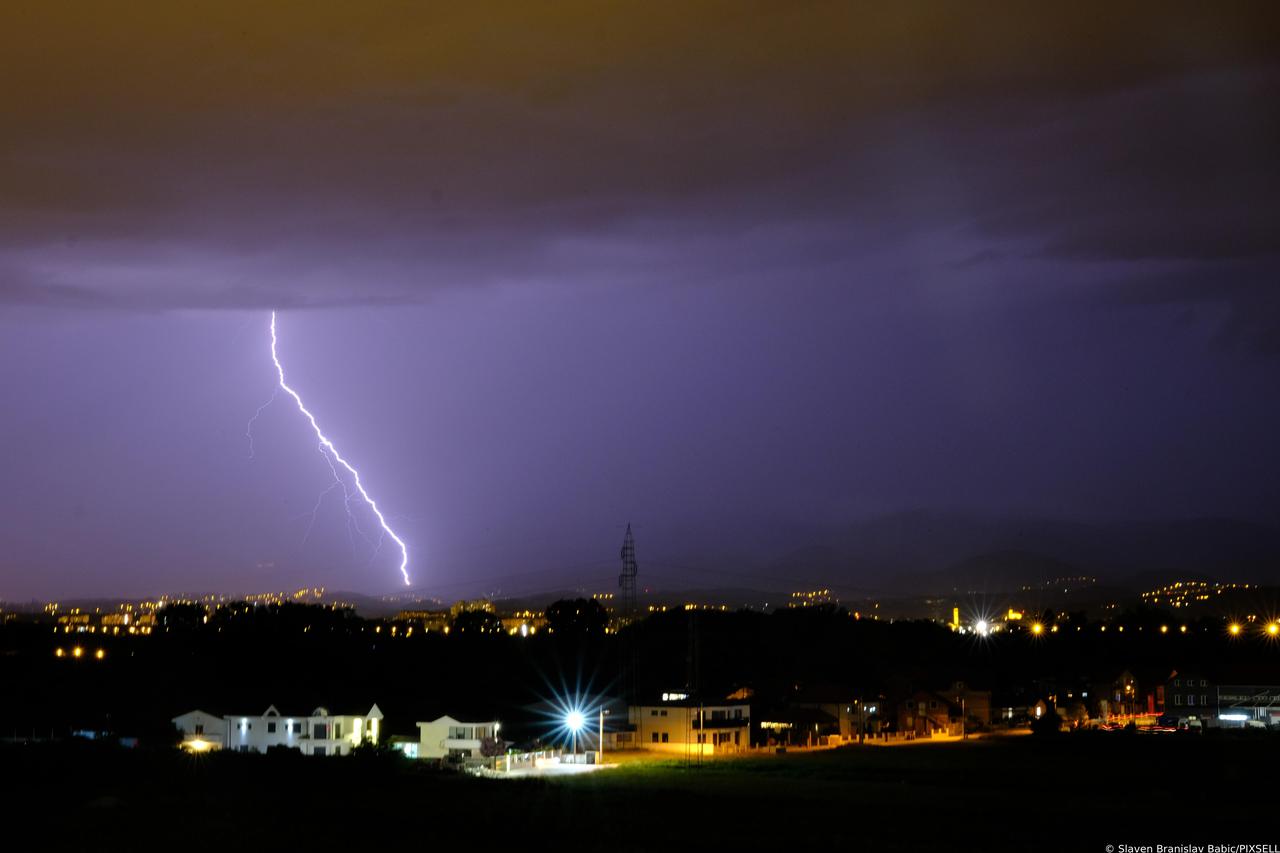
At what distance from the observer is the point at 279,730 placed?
33281mm

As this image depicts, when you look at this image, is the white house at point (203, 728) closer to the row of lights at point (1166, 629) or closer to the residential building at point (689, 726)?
the residential building at point (689, 726)

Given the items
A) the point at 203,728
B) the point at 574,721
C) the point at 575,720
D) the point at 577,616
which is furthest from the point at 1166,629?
the point at 203,728

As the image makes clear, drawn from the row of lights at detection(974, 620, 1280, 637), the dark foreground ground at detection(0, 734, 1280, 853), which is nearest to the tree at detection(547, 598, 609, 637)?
the row of lights at detection(974, 620, 1280, 637)

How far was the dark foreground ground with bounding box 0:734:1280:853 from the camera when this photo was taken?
1898 centimetres

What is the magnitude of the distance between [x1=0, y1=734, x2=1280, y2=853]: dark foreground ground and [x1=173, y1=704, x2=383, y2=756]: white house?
4.97m

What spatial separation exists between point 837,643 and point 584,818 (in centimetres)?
4833

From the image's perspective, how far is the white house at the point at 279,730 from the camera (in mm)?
33031

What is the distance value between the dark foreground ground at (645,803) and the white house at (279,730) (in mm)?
4967

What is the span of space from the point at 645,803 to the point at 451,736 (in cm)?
1123

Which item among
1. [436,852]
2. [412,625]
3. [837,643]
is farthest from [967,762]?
[412,625]

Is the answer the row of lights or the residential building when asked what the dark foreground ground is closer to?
the residential building

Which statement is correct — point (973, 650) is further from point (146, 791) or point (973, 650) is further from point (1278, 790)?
point (146, 791)

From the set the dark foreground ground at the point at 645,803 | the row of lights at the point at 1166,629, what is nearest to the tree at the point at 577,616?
the row of lights at the point at 1166,629

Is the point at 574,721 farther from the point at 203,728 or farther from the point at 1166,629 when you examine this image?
the point at 1166,629
